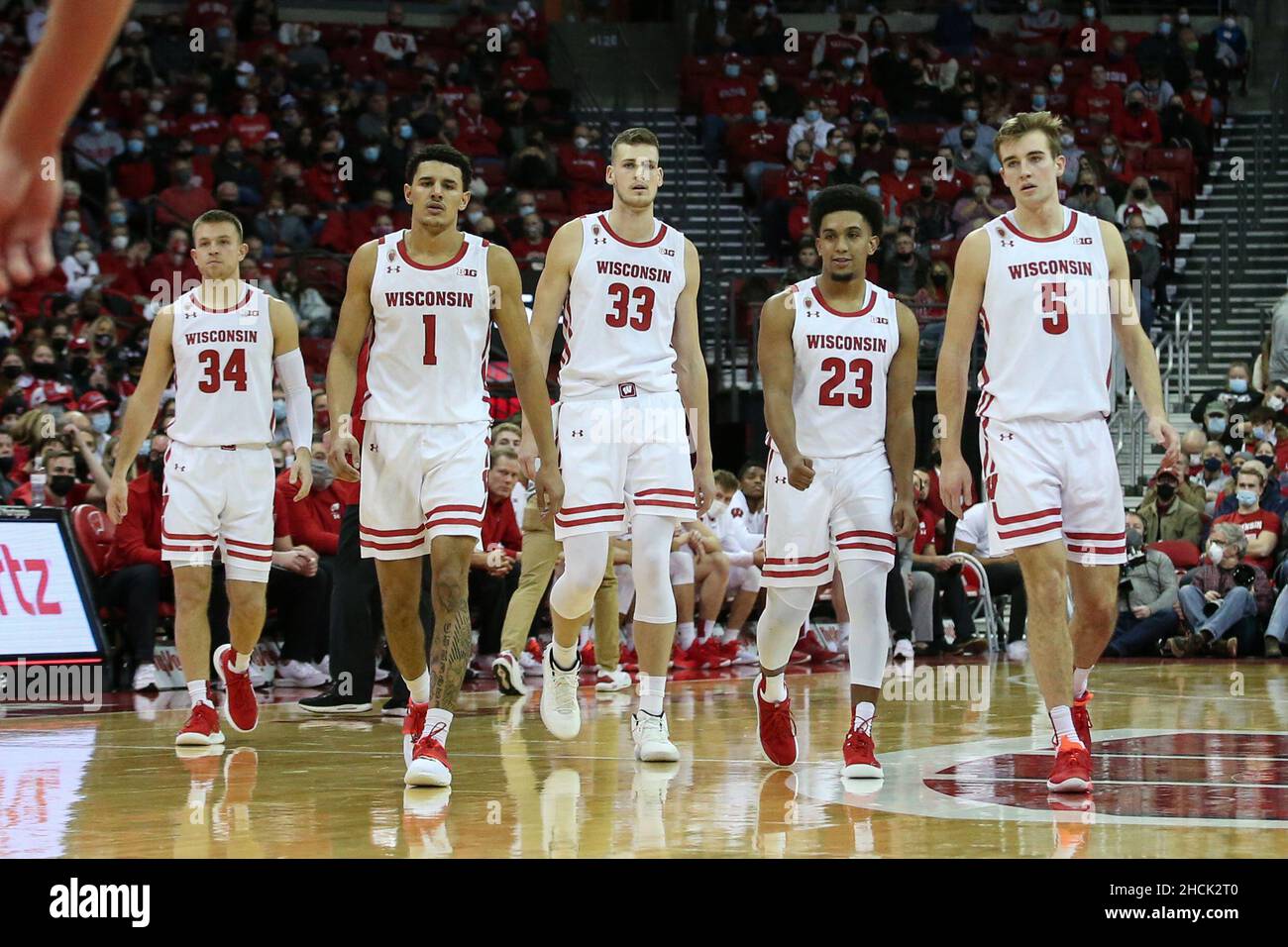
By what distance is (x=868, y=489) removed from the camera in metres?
7.09

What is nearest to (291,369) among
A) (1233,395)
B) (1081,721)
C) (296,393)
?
(296,393)

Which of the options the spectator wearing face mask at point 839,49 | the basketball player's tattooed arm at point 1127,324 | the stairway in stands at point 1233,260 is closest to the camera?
the basketball player's tattooed arm at point 1127,324

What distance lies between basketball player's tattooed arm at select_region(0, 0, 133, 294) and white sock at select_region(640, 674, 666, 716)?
19.7ft

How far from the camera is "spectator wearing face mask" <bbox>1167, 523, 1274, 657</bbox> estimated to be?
47.7 feet

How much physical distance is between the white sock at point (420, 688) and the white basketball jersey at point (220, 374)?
204 cm

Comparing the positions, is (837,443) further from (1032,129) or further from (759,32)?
(759,32)

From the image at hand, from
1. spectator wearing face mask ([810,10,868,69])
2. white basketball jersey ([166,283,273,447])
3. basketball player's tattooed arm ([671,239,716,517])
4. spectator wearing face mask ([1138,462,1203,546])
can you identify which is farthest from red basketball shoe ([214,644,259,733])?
spectator wearing face mask ([810,10,868,69])

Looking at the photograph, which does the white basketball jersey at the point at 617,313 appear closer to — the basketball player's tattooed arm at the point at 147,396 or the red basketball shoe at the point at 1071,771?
the basketball player's tattooed arm at the point at 147,396

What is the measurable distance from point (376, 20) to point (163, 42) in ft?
12.4

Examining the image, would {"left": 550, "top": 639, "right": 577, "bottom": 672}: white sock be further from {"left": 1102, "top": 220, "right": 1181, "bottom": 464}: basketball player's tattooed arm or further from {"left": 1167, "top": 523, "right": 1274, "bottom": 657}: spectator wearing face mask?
{"left": 1167, "top": 523, "right": 1274, "bottom": 657}: spectator wearing face mask

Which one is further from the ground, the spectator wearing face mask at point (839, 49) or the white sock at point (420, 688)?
the spectator wearing face mask at point (839, 49)

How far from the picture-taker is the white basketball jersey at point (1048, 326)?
663cm

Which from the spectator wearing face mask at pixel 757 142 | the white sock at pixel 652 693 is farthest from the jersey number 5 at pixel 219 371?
the spectator wearing face mask at pixel 757 142
